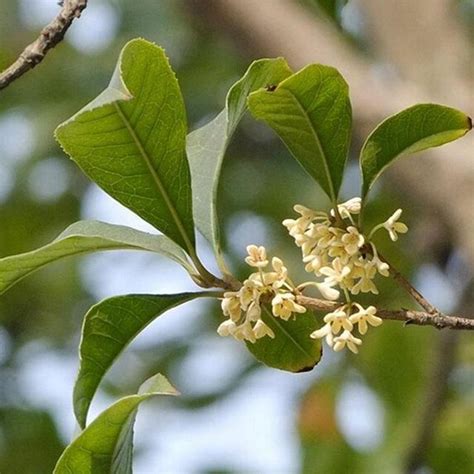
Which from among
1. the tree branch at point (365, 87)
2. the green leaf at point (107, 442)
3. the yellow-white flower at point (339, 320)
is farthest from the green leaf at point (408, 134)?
the tree branch at point (365, 87)

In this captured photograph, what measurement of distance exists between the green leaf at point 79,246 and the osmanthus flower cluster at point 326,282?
0.06 meters

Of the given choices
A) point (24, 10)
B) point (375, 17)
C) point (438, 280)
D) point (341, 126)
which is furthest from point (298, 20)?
point (341, 126)

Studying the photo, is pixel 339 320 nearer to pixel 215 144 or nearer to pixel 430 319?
pixel 430 319

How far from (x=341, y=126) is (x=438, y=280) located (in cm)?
163

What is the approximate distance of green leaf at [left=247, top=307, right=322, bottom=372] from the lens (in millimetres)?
1085

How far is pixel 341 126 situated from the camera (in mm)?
1017

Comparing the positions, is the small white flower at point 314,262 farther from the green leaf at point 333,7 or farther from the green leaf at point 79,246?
the green leaf at point 333,7

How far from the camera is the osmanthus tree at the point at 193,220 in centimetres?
97

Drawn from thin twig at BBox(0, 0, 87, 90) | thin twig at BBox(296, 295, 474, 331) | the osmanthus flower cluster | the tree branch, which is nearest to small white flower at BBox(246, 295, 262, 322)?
the osmanthus flower cluster

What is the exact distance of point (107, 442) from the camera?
39.1 inches

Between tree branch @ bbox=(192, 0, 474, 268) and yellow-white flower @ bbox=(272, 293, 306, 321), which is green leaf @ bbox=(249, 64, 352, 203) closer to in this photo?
yellow-white flower @ bbox=(272, 293, 306, 321)

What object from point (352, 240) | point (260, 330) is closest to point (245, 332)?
point (260, 330)

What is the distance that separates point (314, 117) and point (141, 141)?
0.49 feet

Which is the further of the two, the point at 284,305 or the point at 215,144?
the point at 215,144
